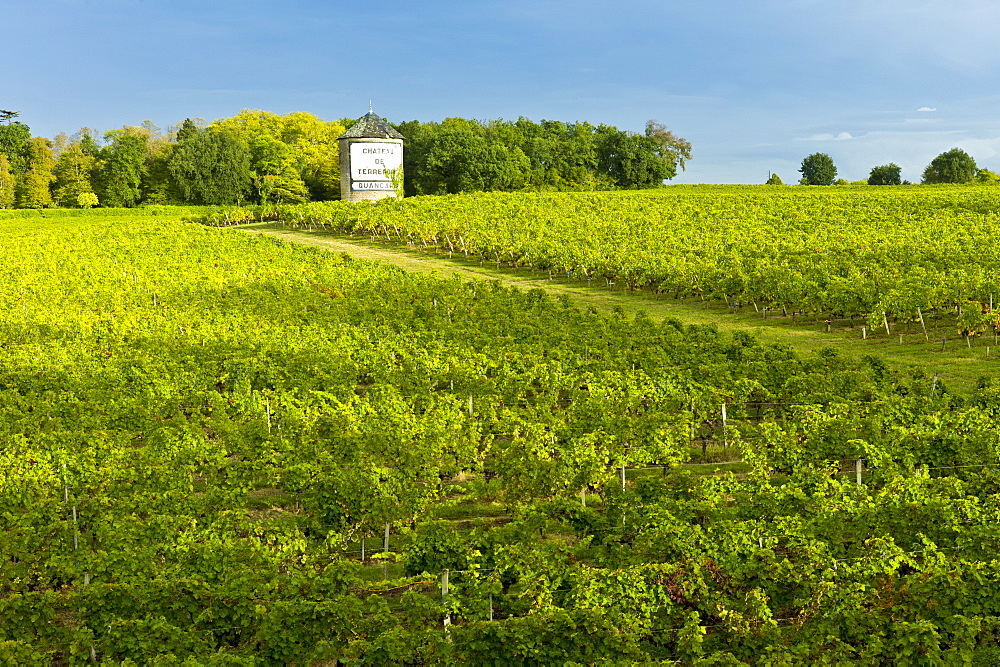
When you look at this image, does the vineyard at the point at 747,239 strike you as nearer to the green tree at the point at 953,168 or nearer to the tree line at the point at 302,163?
the tree line at the point at 302,163

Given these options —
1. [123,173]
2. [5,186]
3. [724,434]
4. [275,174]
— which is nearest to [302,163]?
[275,174]

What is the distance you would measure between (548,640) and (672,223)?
58.6 m

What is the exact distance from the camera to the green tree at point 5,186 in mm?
114688

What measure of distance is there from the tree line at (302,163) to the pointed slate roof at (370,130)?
692cm

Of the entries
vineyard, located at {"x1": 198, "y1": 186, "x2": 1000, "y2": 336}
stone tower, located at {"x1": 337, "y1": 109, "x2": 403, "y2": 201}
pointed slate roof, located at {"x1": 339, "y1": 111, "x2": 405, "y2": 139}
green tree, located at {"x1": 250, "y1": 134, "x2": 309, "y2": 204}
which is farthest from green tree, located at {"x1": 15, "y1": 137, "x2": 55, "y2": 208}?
pointed slate roof, located at {"x1": 339, "y1": 111, "x2": 405, "y2": 139}

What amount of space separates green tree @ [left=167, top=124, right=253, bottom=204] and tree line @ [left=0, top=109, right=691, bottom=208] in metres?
0.12

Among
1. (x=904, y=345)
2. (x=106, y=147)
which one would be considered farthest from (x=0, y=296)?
(x=106, y=147)

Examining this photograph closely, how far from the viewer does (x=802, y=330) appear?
1308 inches

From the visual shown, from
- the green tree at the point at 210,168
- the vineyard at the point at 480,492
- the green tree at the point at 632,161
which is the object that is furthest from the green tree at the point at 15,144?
the vineyard at the point at 480,492

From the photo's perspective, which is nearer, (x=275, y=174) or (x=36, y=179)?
(x=275, y=174)

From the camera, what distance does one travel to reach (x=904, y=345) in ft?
96.8

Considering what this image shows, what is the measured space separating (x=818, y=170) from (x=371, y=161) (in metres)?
84.3

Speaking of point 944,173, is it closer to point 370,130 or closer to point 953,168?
point 953,168

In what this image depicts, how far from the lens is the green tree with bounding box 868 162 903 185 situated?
120 m
